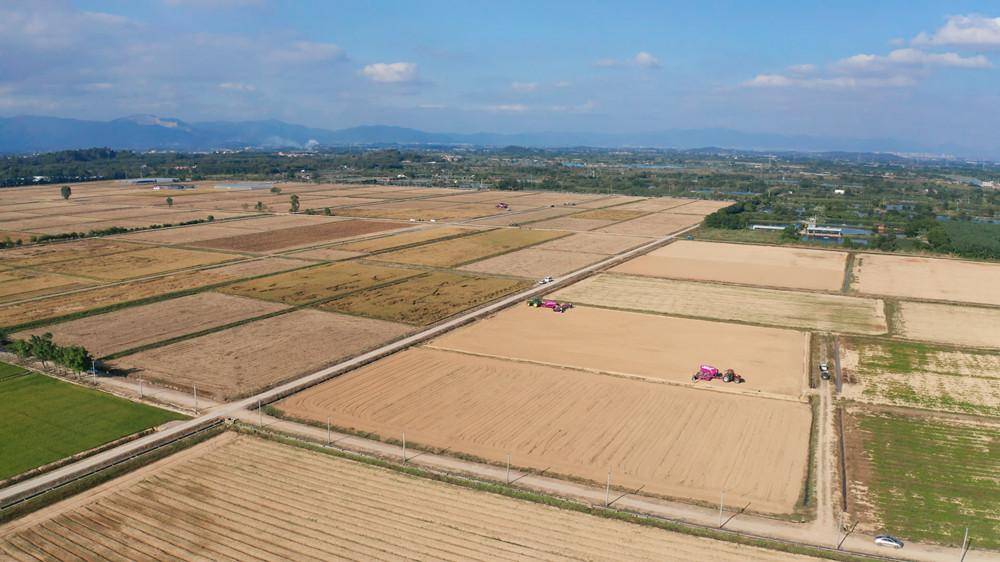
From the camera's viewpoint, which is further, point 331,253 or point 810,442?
point 331,253

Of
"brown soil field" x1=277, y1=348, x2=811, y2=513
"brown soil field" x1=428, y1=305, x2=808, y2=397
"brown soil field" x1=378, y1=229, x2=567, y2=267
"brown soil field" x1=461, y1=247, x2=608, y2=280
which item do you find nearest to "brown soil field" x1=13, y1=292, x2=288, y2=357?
"brown soil field" x1=277, y1=348, x2=811, y2=513

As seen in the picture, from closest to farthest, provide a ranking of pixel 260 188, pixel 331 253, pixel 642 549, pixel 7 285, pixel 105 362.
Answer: pixel 642 549
pixel 105 362
pixel 7 285
pixel 331 253
pixel 260 188

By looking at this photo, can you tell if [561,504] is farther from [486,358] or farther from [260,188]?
[260,188]

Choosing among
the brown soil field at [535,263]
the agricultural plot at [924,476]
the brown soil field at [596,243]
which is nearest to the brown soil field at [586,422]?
the agricultural plot at [924,476]

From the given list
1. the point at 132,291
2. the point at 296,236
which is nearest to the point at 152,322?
the point at 132,291

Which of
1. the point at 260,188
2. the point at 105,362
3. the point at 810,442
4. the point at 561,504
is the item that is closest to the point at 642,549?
the point at 561,504

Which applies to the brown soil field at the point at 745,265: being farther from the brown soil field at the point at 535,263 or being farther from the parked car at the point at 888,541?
the parked car at the point at 888,541
